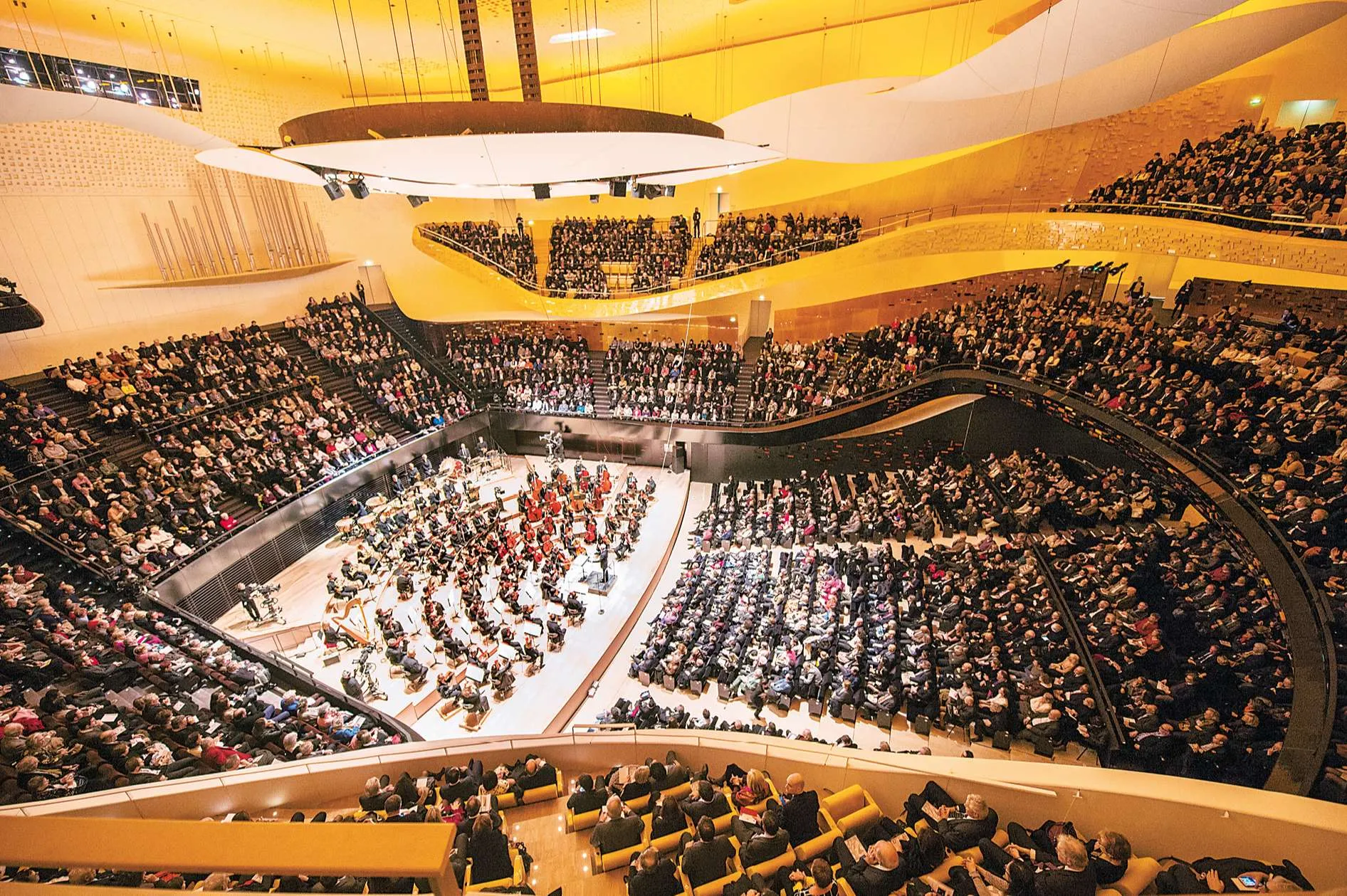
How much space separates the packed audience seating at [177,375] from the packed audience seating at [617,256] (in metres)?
8.29

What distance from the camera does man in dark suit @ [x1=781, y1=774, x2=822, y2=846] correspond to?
13.0 ft

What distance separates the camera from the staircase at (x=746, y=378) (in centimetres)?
1639

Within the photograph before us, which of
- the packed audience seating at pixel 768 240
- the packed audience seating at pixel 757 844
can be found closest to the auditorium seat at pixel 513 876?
the packed audience seating at pixel 757 844

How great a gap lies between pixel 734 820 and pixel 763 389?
12.9 meters

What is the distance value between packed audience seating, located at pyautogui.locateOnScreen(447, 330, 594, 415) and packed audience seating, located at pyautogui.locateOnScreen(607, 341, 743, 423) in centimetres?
110

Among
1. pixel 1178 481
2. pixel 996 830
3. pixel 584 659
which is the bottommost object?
pixel 584 659

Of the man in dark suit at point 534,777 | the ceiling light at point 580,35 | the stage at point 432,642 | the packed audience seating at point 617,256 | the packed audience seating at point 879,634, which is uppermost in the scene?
the ceiling light at point 580,35

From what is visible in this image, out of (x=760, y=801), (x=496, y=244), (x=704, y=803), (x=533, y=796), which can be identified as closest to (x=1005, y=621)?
(x=760, y=801)

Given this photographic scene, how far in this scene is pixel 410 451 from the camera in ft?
51.3

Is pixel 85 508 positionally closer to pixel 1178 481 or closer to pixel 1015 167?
pixel 1178 481

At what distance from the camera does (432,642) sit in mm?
9844

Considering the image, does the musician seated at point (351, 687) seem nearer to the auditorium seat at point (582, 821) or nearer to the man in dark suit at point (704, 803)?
the auditorium seat at point (582, 821)

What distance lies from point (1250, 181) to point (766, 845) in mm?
13693

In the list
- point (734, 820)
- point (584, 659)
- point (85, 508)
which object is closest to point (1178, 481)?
point (734, 820)
